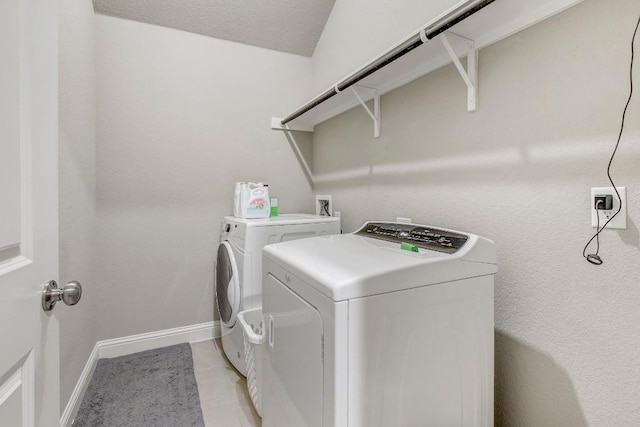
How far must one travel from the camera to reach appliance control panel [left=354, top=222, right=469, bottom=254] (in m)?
1.19

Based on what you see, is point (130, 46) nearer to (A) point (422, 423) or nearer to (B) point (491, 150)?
(B) point (491, 150)

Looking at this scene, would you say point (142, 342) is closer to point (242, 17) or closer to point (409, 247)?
point (409, 247)

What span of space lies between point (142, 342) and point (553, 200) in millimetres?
2873

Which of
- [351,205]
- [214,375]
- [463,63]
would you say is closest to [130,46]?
[351,205]

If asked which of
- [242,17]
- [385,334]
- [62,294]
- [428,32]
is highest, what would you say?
[242,17]

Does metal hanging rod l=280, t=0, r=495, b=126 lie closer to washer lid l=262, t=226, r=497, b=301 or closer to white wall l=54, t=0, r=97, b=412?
washer lid l=262, t=226, r=497, b=301

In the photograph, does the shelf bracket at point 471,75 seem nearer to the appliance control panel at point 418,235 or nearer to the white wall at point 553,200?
the white wall at point 553,200

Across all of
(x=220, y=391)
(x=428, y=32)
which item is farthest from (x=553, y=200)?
(x=220, y=391)

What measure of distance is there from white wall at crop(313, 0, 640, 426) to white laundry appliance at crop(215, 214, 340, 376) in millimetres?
952

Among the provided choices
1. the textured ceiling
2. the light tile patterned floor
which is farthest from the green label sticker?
the textured ceiling

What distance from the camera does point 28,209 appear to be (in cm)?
68

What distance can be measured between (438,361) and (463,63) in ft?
4.27

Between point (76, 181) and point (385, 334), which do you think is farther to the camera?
point (76, 181)

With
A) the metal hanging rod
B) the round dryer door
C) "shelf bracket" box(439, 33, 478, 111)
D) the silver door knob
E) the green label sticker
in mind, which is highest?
the metal hanging rod
